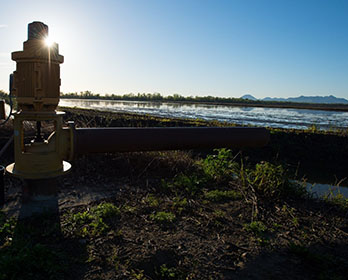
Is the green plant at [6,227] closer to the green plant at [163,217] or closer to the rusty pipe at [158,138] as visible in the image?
the rusty pipe at [158,138]

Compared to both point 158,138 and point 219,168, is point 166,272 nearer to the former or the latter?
point 158,138

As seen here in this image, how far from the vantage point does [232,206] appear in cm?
319

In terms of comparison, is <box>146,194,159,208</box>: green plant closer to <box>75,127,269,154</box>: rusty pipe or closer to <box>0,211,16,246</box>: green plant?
<box>75,127,269,154</box>: rusty pipe

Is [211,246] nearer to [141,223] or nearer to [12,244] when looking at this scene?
[141,223]

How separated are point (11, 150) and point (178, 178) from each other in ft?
9.25

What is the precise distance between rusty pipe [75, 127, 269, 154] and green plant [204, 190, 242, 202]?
0.66 m

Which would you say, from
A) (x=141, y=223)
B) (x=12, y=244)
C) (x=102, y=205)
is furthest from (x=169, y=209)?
(x=12, y=244)

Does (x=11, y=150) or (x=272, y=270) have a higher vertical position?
(x=11, y=150)

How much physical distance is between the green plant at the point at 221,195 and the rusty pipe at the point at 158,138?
0.66m

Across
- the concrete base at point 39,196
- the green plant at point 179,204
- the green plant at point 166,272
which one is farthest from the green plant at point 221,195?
the concrete base at point 39,196

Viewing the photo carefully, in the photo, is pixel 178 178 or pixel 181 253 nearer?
pixel 181 253

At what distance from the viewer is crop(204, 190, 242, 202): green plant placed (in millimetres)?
3396

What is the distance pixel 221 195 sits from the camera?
3480mm

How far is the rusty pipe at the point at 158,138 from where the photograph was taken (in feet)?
8.64
